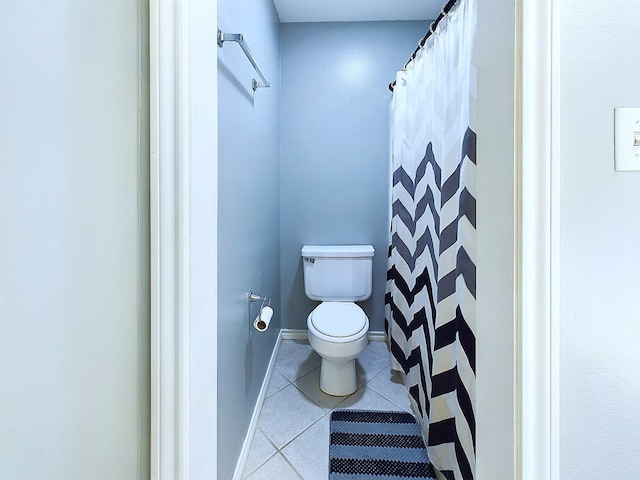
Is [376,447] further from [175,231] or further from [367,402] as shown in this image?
[175,231]

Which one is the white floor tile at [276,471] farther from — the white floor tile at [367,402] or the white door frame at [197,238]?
the white door frame at [197,238]

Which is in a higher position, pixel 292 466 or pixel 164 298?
pixel 164 298

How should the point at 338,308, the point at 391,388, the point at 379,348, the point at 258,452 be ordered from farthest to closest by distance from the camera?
the point at 379,348 → the point at 338,308 → the point at 391,388 → the point at 258,452

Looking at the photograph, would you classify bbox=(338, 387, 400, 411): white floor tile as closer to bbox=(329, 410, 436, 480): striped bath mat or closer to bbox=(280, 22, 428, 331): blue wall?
bbox=(329, 410, 436, 480): striped bath mat

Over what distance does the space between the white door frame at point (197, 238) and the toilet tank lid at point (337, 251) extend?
1679 mm

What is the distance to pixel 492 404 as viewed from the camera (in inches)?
23.5

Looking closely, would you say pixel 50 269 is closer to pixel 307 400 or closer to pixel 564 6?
pixel 564 6

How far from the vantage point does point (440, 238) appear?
1314 millimetres

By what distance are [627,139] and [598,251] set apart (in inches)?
7.7

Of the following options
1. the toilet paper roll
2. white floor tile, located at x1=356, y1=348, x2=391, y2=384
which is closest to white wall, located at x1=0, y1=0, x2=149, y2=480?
the toilet paper roll

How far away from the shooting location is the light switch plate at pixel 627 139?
0.54 metres

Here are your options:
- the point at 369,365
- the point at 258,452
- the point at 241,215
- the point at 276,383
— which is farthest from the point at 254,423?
the point at 241,215

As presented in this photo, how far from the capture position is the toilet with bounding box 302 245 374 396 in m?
1.71

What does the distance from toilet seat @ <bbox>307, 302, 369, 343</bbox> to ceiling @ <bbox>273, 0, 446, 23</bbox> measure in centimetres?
199
